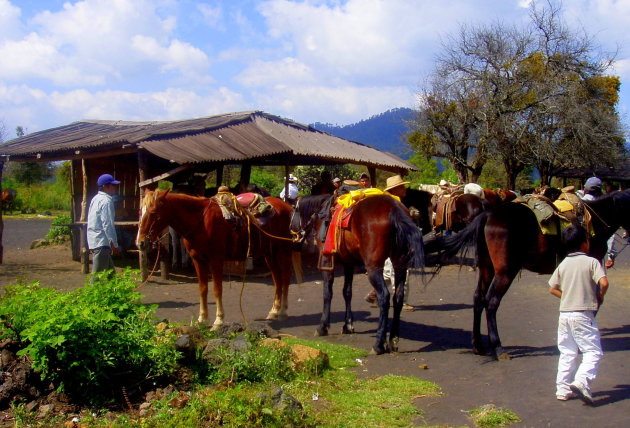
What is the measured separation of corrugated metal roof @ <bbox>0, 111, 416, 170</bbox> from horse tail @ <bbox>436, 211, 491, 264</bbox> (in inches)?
227

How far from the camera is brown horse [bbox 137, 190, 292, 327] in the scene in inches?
312

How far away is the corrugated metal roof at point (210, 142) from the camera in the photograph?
11766 millimetres

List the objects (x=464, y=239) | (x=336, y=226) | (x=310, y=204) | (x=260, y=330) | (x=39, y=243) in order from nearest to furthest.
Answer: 1. (x=260, y=330)
2. (x=464, y=239)
3. (x=336, y=226)
4. (x=310, y=204)
5. (x=39, y=243)

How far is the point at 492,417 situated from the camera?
15.1 ft

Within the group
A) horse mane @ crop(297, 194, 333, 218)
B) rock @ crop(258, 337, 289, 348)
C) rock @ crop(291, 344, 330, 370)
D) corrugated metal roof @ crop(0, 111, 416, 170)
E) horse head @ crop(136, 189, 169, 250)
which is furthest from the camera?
corrugated metal roof @ crop(0, 111, 416, 170)

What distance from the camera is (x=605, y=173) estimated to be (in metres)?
33.7

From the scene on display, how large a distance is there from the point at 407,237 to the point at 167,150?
6.28 metres

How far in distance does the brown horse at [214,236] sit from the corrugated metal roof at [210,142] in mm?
2847

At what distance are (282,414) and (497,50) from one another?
30.8 m

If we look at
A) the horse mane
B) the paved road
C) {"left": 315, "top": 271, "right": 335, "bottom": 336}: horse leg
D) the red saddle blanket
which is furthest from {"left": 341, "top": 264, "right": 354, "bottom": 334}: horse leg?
the paved road

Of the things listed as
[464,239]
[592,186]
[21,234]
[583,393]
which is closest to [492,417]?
[583,393]

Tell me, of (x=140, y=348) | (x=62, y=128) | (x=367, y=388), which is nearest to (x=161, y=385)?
(x=140, y=348)

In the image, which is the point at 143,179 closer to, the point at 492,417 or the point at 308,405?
the point at 308,405

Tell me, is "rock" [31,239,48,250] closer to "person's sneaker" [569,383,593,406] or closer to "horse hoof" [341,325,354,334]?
"horse hoof" [341,325,354,334]
